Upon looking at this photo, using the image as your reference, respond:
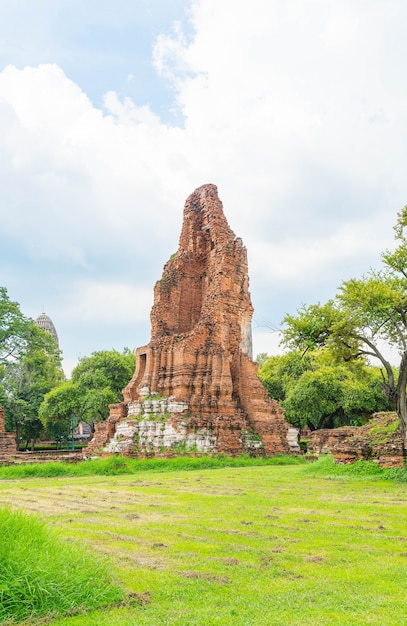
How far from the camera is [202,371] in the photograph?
72.4 feet

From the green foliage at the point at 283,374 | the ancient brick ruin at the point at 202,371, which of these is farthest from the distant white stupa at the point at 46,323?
the ancient brick ruin at the point at 202,371

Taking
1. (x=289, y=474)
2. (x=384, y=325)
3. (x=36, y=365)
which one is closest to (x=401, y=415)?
(x=384, y=325)

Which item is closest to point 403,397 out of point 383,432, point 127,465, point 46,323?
point 383,432

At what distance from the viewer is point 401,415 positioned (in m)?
13.6

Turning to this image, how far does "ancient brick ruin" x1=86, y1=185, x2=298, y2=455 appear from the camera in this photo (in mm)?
20469

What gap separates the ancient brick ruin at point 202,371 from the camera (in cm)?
2047

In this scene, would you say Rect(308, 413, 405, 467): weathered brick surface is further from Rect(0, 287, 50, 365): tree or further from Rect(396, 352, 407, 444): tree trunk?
Rect(0, 287, 50, 365): tree

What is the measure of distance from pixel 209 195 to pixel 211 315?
7.08 metres

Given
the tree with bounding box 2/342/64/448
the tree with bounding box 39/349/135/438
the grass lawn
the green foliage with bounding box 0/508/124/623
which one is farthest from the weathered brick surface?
the tree with bounding box 2/342/64/448

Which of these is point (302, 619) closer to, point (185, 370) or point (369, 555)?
point (369, 555)

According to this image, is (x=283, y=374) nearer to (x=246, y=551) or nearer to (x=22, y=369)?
(x=22, y=369)

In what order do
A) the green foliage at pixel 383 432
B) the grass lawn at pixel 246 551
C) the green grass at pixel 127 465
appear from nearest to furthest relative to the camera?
the grass lawn at pixel 246 551
the green foliage at pixel 383 432
the green grass at pixel 127 465

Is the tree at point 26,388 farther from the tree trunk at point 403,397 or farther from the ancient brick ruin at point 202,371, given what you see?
the tree trunk at point 403,397

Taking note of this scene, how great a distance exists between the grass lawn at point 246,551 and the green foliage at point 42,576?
193mm
